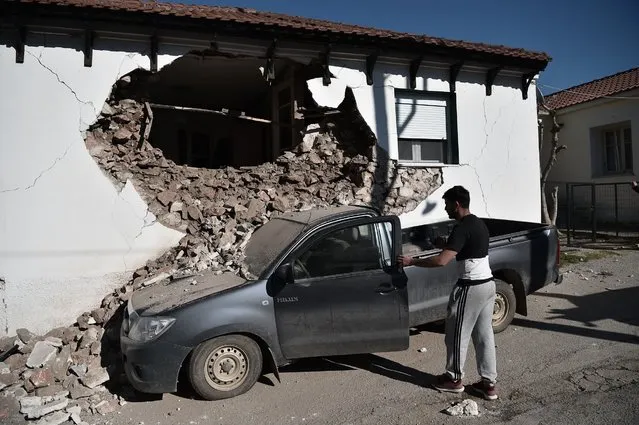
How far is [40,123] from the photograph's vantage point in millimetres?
6414

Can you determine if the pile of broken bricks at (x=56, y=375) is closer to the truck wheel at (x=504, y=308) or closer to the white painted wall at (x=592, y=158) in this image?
the truck wheel at (x=504, y=308)

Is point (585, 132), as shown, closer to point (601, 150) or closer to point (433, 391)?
point (601, 150)

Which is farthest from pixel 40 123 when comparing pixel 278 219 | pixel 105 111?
pixel 278 219

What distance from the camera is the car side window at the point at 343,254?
4.61 m

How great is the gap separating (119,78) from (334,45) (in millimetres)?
3338

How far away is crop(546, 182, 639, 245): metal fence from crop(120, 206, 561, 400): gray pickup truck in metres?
9.05

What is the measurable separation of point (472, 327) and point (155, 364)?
2.79 metres

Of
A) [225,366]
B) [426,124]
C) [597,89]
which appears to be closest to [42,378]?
[225,366]

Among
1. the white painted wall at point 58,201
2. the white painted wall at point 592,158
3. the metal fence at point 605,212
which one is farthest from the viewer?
the white painted wall at point 592,158

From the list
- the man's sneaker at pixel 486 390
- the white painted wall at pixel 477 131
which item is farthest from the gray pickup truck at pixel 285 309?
the white painted wall at pixel 477 131

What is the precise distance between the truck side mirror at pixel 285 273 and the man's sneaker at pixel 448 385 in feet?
5.42

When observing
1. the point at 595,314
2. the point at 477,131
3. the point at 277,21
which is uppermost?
the point at 277,21

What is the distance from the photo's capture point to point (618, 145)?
1530cm

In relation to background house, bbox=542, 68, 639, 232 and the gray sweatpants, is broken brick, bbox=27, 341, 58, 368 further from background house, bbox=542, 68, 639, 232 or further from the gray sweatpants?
background house, bbox=542, 68, 639, 232
